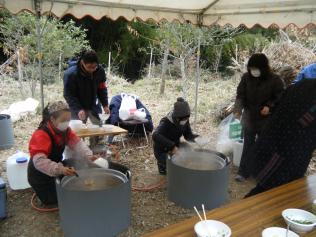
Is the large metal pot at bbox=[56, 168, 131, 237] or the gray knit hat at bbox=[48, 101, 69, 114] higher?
the gray knit hat at bbox=[48, 101, 69, 114]

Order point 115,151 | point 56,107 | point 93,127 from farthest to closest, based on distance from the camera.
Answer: point 115,151 → point 93,127 → point 56,107

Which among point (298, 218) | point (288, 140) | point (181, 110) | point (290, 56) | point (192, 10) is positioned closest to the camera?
point (298, 218)

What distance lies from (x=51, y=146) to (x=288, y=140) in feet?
6.87

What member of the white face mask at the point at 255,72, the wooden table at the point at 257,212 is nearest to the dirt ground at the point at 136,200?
the white face mask at the point at 255,72

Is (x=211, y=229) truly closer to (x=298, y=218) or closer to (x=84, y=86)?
(x=298, y=218)

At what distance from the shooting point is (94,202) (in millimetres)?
2711

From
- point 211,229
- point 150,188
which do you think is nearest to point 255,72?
point 150,188

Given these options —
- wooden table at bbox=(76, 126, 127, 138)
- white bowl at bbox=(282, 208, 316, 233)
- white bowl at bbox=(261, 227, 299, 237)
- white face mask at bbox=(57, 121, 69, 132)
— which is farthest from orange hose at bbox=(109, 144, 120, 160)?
white bowl at bbox=(261, 227, 299, 237)

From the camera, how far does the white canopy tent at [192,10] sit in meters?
3.80

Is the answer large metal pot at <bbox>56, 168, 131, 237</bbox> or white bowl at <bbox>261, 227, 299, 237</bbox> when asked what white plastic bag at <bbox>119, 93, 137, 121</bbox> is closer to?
large metal pot at <bbox>56, 168, 131, 237</bbox>

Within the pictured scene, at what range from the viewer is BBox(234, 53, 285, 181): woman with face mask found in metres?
3.80

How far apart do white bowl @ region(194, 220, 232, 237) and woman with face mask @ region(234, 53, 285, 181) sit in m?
2.29

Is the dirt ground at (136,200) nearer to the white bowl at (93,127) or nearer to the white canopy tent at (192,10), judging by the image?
the white bowl at (93,127)

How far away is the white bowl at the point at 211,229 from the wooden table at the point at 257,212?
43mm
